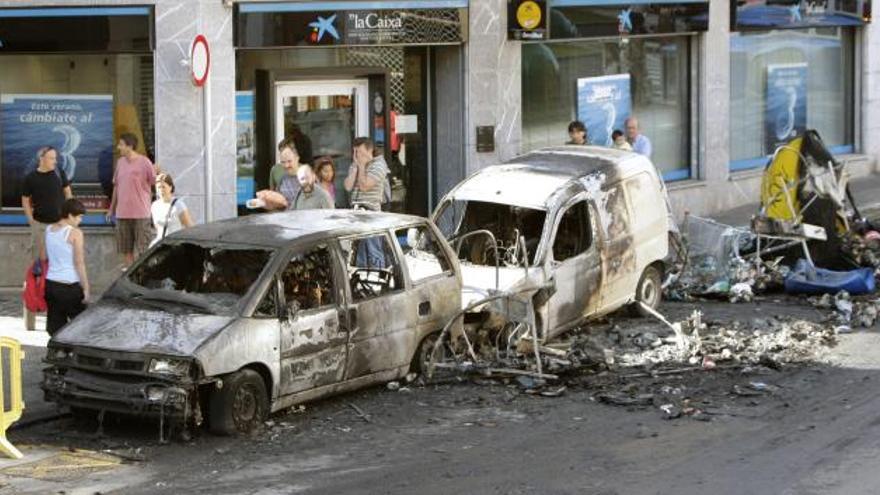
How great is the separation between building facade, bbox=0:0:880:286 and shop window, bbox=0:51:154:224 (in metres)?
0.02

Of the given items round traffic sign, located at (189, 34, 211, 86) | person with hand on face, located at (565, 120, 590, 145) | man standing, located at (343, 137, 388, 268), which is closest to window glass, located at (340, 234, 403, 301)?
man standing, located at (343, 137, 388, 268)

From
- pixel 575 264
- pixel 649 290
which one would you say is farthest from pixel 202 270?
pixel 649 290

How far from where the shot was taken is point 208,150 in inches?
676

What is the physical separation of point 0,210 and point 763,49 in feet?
42.1

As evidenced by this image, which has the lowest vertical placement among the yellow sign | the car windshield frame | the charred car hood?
the charred car hood

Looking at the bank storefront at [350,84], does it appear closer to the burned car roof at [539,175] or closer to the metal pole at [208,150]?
the metal pole at [208,150]

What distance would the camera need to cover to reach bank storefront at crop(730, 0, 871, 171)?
24625 mm

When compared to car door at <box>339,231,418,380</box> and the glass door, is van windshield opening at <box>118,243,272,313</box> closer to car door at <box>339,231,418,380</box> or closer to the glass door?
car door at <box>339,231,418,380</box>

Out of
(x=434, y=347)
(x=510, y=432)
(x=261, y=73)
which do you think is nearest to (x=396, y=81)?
(x=261, y=73)

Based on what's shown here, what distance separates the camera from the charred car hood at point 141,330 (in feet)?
36.3

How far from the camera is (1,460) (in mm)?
10766

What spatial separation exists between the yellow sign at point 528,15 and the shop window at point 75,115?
476 cm

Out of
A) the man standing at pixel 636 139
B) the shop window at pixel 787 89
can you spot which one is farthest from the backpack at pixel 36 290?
the shop window at pixel 787 89

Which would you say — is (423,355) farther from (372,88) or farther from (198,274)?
(372,88)
